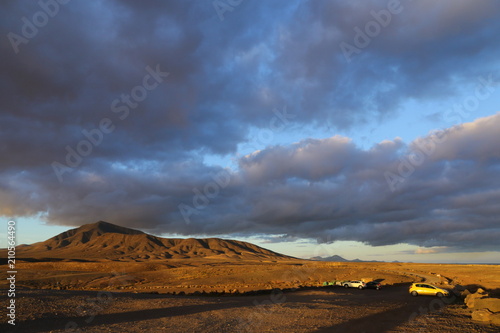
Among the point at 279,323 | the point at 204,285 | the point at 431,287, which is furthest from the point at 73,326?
the point at 204,285

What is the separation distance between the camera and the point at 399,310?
2688cm

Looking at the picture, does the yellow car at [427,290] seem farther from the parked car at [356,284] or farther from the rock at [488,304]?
the rock at [488,304]

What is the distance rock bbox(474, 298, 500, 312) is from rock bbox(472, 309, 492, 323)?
1.19 m

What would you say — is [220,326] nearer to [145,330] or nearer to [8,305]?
[145,330]

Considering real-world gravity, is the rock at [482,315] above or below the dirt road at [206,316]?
below

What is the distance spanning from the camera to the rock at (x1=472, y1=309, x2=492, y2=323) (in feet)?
73.3

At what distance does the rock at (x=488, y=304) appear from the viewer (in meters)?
24.0

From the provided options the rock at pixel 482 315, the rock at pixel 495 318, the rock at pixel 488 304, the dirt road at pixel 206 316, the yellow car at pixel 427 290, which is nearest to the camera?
the dirt road at pixel 206 316

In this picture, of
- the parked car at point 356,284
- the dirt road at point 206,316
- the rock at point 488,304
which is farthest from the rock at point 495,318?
the parked car at point 356,284

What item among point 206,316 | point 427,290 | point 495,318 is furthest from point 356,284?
point 206,316

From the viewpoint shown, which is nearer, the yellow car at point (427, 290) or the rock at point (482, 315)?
the rock at point (482, 315)

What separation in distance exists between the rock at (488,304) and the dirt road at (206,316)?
200 cm

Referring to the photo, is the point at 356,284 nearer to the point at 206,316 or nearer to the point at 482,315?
the point at 482,315

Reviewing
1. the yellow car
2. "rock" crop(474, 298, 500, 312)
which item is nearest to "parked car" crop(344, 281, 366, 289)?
the yellow car
